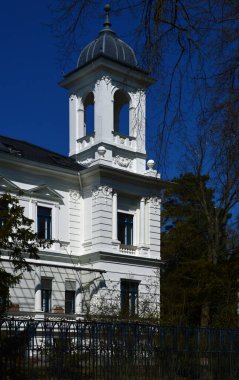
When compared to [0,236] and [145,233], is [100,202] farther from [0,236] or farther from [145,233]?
[0,236]

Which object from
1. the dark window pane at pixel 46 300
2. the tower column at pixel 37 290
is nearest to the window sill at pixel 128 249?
the dark window pane at pixel 46 300

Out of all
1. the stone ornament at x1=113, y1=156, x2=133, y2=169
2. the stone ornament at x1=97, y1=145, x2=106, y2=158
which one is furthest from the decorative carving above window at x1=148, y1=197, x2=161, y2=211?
the stone ornament at x1=97, y1=145, x2=106, y2=158

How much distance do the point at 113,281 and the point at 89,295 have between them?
4.83ft

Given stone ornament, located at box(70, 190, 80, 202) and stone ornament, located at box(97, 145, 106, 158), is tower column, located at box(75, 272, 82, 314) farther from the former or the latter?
stone ornament, located at box(97, 145, 106, 158)

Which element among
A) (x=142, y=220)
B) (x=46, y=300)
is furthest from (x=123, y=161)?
(x=46, y=300)

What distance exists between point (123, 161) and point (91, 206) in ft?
10.9

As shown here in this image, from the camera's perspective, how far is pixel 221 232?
34.9 meters

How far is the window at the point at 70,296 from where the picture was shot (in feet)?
114

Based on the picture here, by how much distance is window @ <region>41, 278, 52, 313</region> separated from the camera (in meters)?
34.0

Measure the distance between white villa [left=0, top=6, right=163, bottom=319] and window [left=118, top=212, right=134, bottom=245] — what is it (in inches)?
2.0

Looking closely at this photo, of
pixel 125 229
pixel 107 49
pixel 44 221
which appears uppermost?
pixel 107 49

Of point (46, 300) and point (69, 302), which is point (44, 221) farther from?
point (69, 302)

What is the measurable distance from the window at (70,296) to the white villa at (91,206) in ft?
0.16

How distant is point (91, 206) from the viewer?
36188 millimetres
